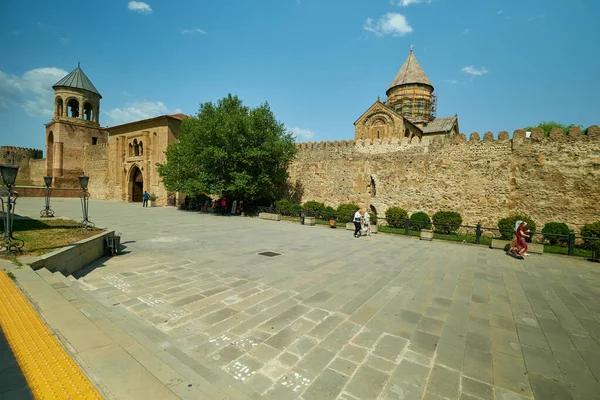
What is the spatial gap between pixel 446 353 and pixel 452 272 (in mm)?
4649

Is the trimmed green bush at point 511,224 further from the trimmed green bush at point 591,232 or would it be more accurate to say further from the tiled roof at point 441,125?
the tiled roof at point 441,125

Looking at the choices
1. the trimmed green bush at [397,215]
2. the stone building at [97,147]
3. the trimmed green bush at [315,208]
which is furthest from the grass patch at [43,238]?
the stone building at [97,147]

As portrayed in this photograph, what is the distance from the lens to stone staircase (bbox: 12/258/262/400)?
228cm

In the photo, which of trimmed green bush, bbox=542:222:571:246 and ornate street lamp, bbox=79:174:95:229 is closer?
ornate street lamp, bbox=79:174:95:229

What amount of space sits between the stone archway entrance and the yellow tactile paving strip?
3648cm

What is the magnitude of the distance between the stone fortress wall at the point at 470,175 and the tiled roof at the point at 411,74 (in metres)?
18.9

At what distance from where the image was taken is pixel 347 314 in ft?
14.8

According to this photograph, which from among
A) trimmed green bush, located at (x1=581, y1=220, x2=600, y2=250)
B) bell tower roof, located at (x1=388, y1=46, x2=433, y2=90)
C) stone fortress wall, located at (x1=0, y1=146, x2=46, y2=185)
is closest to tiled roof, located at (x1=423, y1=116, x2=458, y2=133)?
bell tower roof, located at (x1=388, y1=46, x2=433, y2=90)

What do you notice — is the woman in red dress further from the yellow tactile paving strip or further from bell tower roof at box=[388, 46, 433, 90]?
bell tower roof at box=[388, 46, 433, 90]

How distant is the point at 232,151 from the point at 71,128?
115 feet

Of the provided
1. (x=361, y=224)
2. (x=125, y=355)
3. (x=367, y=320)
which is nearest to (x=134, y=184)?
(x=361, y=224)

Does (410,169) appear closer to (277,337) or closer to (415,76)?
(277,337)

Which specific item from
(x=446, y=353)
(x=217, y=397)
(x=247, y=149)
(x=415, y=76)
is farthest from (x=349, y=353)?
(x=415, y=76)

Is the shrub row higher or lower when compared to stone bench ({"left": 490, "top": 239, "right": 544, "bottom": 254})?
higher
